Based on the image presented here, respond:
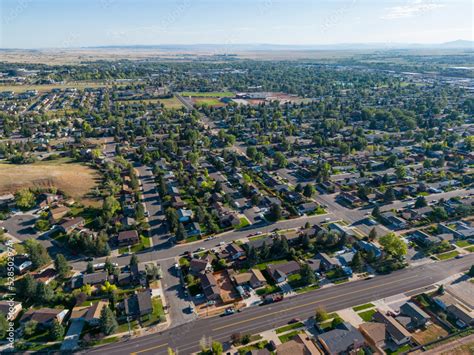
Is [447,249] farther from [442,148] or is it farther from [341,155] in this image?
[442,148]

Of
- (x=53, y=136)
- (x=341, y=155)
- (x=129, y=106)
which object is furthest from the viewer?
(x=129, y=106)

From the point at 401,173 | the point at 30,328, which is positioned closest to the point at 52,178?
the point at 30,328

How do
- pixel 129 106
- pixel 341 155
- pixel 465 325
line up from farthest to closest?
pixel 129 106 → pixel 341 155 → pixel 465 325

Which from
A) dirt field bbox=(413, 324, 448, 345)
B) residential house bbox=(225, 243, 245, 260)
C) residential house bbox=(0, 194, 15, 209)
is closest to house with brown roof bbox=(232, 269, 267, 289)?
residential house bbox=(225, 243, 245, 260)

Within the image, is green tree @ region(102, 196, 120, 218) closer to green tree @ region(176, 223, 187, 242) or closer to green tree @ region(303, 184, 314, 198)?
green tree @ region(176, 223, 187, 242)

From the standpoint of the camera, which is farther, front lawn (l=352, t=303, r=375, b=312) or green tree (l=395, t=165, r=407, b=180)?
green tree (l=395, t=165, r=407, b=180)

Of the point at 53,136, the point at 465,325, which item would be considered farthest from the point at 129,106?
the point at 465,325

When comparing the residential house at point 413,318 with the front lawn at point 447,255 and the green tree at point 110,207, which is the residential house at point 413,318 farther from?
the green tree at point 110,207

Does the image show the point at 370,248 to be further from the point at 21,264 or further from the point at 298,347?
the point at 21,264
